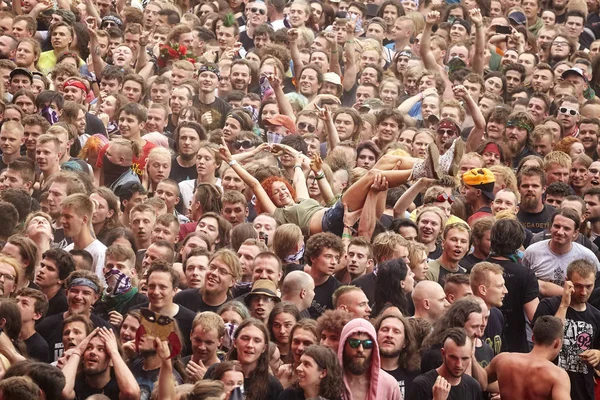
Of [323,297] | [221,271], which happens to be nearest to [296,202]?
[323,297]

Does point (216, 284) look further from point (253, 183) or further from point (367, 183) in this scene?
point (253, 183)

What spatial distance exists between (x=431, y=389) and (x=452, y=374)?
0.59 ft

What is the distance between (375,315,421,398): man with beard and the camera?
38.0 ft

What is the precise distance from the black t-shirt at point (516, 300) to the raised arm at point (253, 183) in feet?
7.52

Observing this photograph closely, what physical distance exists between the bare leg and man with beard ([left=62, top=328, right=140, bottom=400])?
9.97 feet

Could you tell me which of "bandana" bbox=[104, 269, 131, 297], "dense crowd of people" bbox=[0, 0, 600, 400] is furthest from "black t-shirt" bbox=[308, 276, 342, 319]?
"bandana" bbox=[104, 269, 131, 297]

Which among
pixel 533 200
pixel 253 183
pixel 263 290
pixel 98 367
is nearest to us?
pixel 98 367

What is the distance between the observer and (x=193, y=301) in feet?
41.8

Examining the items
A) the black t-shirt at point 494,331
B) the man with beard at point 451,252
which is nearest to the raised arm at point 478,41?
the man with beard at point 451,252

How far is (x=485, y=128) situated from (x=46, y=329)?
6487 millimetres

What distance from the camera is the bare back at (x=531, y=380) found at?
11.6 m

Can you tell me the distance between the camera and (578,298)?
41.8ft

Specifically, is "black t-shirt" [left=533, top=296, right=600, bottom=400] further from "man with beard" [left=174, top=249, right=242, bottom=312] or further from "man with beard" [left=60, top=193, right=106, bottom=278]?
"man with beard" [left=60, top=193, right=106, bottom=278]

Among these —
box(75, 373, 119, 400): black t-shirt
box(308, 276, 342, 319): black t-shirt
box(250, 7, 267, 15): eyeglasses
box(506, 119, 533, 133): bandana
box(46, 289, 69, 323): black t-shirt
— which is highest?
box(75, 373, 119, 400): black t-shirt
